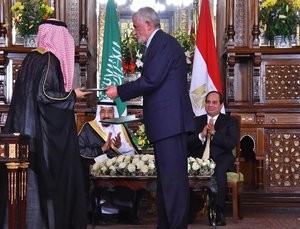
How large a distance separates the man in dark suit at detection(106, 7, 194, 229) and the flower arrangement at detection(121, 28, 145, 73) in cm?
334

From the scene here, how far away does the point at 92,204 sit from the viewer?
20.0 feet

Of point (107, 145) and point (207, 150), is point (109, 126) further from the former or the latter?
point (207, 150)

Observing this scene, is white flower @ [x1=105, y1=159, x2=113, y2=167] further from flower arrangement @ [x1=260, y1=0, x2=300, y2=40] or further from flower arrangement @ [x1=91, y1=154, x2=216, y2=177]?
flower arrangement @ [x1=260, y1=0, x2=300, y2=40]

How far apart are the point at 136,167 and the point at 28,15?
8.46 feet

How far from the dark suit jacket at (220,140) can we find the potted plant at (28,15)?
2.32 metres

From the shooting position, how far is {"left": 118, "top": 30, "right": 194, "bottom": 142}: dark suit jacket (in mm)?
4332

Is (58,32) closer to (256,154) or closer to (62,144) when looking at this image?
(62,144)

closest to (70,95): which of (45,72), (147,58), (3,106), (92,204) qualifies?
(45,72)

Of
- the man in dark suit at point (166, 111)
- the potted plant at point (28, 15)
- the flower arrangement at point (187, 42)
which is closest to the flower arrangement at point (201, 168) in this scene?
the man in dark suit at point (166, 111)

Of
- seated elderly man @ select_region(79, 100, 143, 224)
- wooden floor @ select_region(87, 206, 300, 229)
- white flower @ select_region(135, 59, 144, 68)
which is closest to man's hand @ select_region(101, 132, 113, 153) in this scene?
seated elderly man @ select_region(79, 100, 143, 224)

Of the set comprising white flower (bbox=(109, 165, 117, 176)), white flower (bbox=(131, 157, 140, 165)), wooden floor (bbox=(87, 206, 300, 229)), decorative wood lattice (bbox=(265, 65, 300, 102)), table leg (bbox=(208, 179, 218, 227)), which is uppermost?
decorative wood lattice (bbox=(265, 65, 300, 102))

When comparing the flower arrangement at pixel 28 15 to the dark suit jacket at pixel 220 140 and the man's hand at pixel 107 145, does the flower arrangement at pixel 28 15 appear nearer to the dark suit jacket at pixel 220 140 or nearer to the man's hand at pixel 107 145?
the man's hand at pixel 107 145

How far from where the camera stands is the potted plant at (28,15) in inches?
294

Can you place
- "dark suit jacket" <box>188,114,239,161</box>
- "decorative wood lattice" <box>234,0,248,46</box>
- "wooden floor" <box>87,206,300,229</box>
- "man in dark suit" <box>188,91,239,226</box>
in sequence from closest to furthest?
"wooden floor" <box>87,206,300,229</box> → "man in dark suit" <box>188,91,239,226</box> → "dark suit jacket" <box>188,114,239,161</box> → "decorative wood lattice" <box>234,0,248,46</box>
